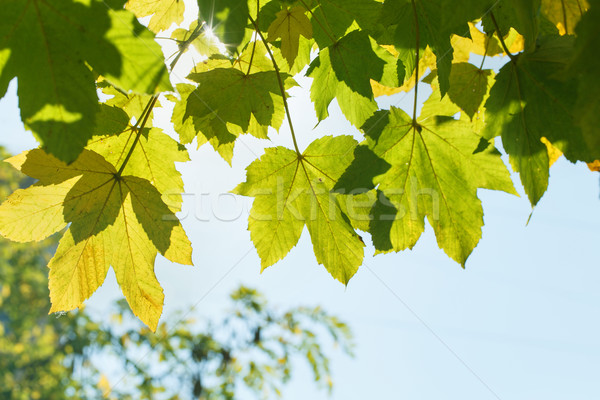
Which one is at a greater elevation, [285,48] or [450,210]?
[285,48]

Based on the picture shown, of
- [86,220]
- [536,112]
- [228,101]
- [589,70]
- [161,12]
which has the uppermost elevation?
[161,12]

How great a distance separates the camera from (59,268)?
0.90m

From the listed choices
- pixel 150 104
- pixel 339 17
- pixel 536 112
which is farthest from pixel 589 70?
pixel 150 104

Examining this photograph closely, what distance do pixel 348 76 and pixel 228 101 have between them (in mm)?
321

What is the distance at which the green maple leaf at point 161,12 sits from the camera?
48.8 inches

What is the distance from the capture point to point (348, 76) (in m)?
0.92

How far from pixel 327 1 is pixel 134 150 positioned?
0.64 m

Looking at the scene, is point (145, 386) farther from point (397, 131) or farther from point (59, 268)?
point (397, 131)

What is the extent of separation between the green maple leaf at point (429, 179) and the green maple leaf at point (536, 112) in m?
0.06

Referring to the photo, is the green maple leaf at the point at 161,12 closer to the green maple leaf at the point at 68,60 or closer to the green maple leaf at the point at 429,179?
the green maple leaf at the point at 68,60

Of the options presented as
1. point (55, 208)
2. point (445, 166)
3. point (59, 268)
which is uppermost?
point (445, 166)

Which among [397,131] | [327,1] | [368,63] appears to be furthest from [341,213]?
[327,1]

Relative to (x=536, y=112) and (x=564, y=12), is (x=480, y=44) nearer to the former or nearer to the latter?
(x=564, y=12)

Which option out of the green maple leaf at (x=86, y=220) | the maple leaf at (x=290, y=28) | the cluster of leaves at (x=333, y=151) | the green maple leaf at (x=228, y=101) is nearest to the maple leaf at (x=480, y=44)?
the cluster of leaves at (x=333, y=151)
